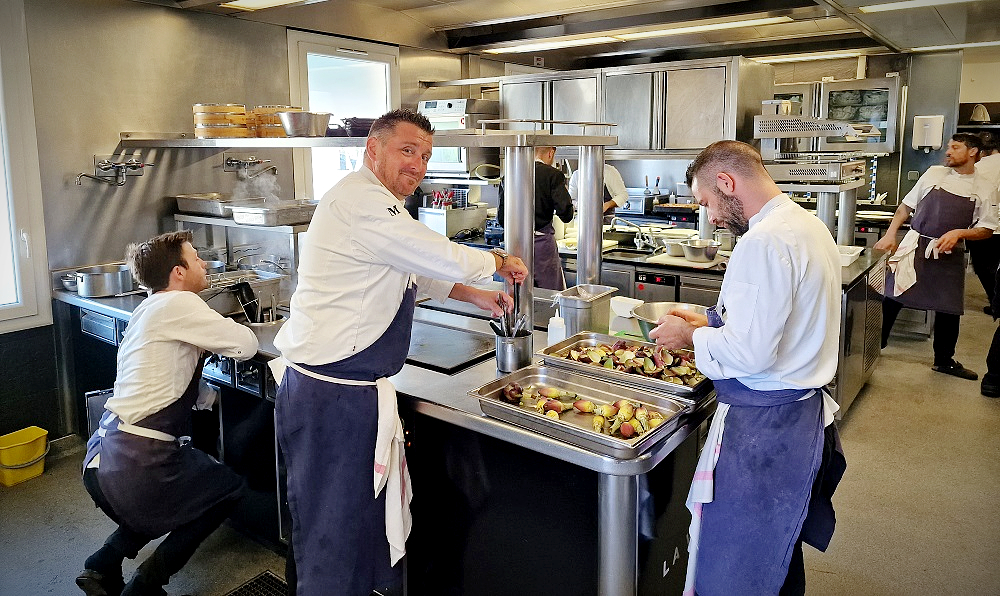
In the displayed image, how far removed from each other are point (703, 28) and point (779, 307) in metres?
5.09

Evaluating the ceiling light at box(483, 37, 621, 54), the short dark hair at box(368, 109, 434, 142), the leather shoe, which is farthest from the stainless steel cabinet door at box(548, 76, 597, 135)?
the short dark hair at box(368, 109, 434, 142)

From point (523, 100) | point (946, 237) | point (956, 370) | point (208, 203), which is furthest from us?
point (523, 100)

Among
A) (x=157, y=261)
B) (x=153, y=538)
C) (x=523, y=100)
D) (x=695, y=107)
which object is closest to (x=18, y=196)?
(x=157, y=261)

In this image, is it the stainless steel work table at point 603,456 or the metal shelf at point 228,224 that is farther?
the metal shelf at point 228,224

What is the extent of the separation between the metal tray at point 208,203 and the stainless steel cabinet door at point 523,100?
3014mm

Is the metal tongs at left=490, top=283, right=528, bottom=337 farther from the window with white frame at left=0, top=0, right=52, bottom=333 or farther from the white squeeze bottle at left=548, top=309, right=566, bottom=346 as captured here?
the window with white frame at left=0, top=0, right=52, bottom=333

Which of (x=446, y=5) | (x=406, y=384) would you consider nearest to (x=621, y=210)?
(x=446, y=5)

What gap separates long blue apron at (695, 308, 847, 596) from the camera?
76.7 inches

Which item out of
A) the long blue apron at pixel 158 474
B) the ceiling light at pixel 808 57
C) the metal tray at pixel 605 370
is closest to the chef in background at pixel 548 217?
the metal tray at pixel 605 370

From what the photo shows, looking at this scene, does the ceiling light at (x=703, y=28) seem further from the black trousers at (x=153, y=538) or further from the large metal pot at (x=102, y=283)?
the black trousers at (x=153, y=538)

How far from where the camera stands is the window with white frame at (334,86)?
5359mm

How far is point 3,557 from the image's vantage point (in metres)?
3.02

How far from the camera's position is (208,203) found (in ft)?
14.2

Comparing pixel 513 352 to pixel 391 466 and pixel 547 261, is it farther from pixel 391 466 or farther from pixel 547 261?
pixel 547 261
